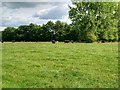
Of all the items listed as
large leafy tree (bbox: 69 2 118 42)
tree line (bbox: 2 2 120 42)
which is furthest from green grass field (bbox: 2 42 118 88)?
large leafy tree (bbox: 69 2 118 42)

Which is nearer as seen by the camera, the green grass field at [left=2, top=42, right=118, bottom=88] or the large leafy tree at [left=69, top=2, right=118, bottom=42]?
the green grass field at [left=2, top=42, right=118, bottom=88]

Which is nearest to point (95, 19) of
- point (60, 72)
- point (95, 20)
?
point (95, 20)

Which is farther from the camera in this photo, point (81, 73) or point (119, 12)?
point (119, 12)

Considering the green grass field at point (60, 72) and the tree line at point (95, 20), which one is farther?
the tree line at point (95, 20)

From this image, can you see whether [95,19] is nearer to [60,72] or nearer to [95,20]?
[95,20]

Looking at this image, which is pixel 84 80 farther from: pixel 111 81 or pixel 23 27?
pixel 23 27

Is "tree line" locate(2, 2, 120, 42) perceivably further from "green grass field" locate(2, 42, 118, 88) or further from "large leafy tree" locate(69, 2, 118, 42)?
"green grass field" locate(2, 42, 118, 88)

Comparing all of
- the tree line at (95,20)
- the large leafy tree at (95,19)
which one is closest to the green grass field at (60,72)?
the tree line at (95,20)

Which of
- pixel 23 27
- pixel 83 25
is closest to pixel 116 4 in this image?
pixel 83 25

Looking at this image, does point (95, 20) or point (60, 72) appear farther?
point (95, 20)

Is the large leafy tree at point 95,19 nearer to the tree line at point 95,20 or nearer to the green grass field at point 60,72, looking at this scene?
the tree line at point 95,20

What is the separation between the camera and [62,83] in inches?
712

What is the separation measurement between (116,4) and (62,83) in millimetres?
81622

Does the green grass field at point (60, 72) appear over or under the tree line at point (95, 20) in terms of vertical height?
over
